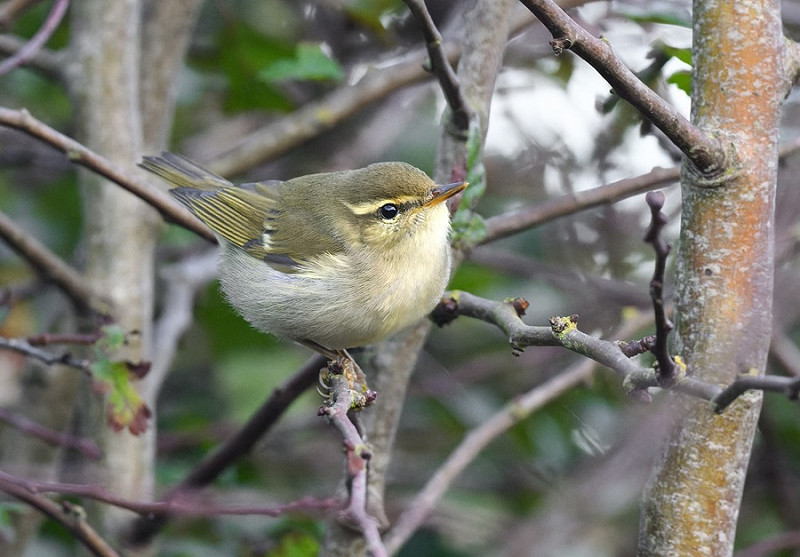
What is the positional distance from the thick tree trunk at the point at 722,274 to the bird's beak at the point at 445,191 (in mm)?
813

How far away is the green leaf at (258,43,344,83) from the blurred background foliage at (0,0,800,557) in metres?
0.01

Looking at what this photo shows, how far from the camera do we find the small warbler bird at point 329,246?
9.39ft

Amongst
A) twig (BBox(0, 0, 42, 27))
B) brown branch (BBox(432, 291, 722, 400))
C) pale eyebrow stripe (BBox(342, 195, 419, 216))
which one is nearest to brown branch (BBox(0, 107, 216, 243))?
pale eyebrow stripe (BBox(342, 195, 419, 216))

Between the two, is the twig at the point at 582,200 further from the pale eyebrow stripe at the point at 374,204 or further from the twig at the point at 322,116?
the twig at the point at 322,116

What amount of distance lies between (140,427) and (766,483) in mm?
2806

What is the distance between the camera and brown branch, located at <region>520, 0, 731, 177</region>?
1.65 m

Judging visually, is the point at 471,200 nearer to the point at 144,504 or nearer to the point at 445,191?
the point at 445,191

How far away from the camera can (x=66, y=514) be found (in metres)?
2.50

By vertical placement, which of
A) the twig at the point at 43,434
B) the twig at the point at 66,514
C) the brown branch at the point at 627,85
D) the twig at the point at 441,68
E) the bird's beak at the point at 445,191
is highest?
the twig at the point at 441,68

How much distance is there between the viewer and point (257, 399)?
4.02 metres

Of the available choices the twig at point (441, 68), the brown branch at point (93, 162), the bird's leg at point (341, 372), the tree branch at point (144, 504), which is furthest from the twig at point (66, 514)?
the twig at point (441, 68)

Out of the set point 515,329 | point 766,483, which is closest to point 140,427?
point 515,329

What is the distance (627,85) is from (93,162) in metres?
1.52

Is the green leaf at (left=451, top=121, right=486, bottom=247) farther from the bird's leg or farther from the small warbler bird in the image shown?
the bird's leg
